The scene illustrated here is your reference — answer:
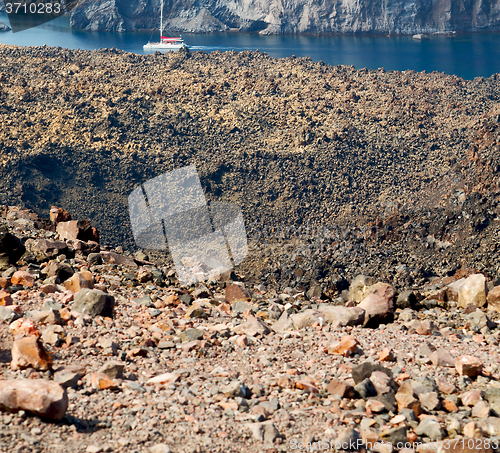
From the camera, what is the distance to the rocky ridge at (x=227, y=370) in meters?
3.81

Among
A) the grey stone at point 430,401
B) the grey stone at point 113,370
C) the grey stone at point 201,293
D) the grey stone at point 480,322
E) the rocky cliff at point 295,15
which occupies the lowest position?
the grey stone at point 201,293

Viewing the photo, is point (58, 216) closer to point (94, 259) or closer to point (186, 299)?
point (94, 259)

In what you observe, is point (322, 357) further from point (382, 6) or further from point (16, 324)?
point (382, 6)

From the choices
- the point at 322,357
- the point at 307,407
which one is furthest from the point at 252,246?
the point at 307,407

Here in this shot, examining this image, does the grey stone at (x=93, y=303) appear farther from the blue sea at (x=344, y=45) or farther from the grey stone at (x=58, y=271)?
the blue sea at (x=344, y=45)

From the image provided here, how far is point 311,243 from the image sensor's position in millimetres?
18875

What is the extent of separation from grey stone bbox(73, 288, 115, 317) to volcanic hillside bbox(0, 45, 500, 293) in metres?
10.2

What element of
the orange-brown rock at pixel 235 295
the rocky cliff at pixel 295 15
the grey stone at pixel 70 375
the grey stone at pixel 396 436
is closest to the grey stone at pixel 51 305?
the grey stone at pixel 70 375

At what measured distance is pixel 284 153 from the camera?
2650 centimetres

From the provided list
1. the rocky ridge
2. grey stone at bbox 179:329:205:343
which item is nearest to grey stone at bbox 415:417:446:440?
the rocky ridge

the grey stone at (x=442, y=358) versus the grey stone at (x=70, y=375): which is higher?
the grey stone at (x=70, y=375)

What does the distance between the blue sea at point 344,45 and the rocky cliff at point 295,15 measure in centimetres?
389

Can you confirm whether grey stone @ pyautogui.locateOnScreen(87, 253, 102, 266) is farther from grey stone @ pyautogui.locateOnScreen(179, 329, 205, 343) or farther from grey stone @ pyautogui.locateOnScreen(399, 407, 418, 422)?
grey stone @ pyautogui.locateOnScreen(399, 407, 418, 422)

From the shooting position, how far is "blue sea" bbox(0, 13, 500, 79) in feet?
190
